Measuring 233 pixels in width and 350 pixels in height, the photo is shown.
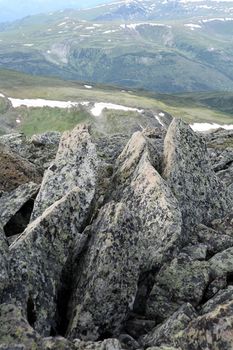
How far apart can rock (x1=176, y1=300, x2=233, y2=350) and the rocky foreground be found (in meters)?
0.02

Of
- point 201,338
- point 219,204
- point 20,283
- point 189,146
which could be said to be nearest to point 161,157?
point 189,146

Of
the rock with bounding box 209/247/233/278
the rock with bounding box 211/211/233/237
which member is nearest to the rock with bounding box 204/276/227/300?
the rock with bounding box 209/247/233/278

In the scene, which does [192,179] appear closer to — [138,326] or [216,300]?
[216,300]

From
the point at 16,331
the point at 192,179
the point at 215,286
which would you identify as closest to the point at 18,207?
the point at 192,179

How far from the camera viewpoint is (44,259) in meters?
15.4

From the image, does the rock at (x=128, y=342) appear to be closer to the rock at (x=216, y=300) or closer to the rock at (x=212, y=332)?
the rock at (x=212, y=332)

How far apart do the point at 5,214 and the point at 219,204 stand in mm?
9860

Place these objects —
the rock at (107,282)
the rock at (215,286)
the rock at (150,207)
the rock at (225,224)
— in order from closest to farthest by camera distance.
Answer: the rock at (107,282) < the rock at (215,286) < the rock at (150,207) < the rock at (225,224)

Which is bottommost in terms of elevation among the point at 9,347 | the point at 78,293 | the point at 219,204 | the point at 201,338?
the point at 219,204

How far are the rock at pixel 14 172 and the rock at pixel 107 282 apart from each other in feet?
Result: 35.3

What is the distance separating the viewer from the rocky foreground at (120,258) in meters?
13.2

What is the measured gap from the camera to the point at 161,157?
23.3m

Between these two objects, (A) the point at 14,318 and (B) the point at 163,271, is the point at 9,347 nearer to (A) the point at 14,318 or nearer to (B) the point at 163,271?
(A) the point at 14,318

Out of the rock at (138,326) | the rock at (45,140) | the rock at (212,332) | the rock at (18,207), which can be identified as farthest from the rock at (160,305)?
the rock at (45,140)
